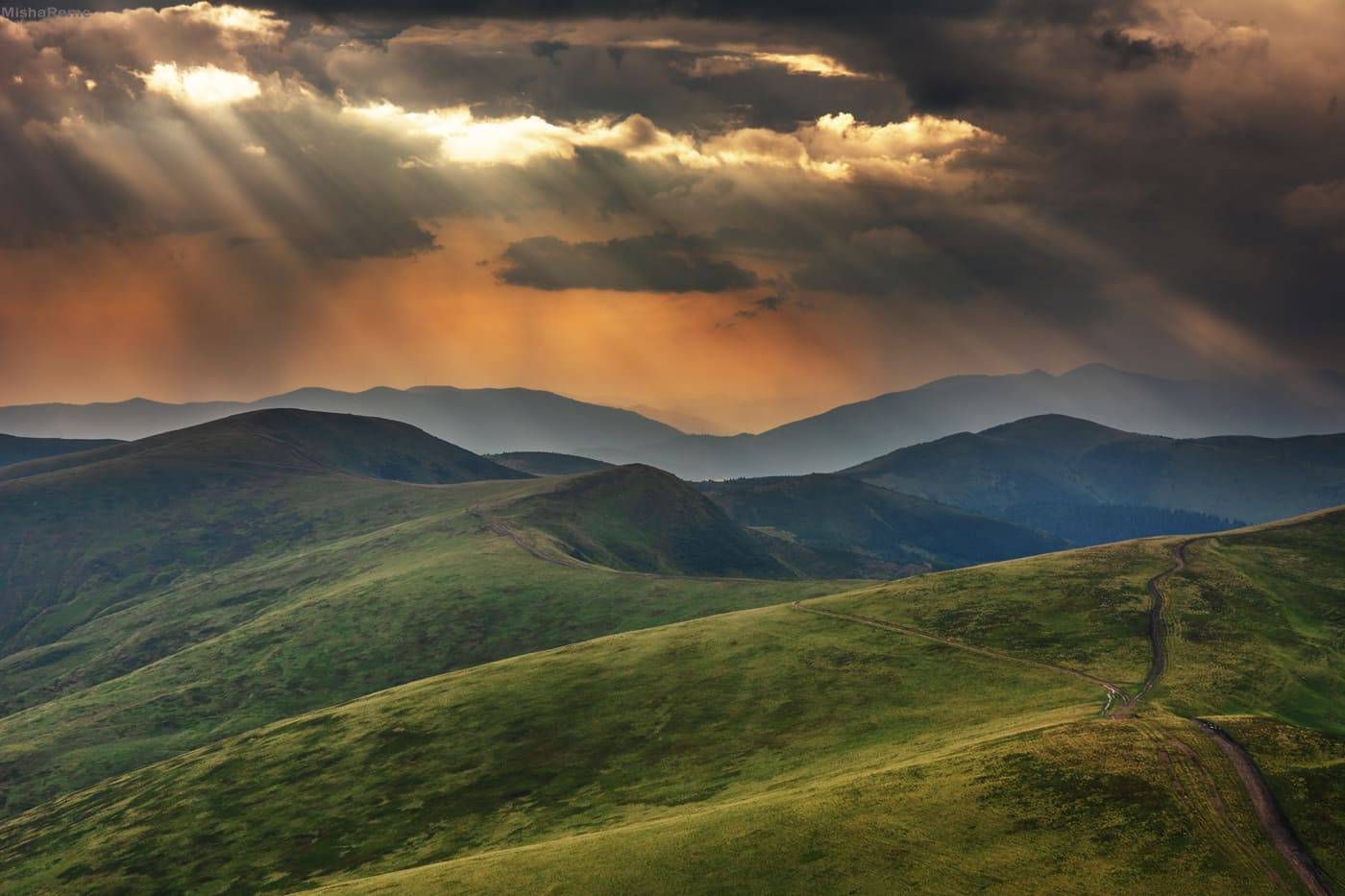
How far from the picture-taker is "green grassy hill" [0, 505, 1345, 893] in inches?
2485

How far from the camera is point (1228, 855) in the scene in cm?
5769

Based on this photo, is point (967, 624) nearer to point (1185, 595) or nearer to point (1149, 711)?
point (1185, 595)

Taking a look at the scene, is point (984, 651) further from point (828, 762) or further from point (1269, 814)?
point (1269, 814)

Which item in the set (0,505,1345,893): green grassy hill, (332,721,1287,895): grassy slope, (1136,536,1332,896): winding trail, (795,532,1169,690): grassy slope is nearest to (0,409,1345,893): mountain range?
(332,721,1287,895): grassy slope

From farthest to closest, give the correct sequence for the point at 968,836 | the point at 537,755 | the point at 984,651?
the point at 984,651 → the point at 537,755 → the point at 968,836

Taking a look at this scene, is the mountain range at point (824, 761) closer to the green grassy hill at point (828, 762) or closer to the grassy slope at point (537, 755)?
the green grassy hill at point (828, 762)

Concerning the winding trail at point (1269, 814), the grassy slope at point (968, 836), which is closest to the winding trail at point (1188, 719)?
the winding trail at point (1269, 814)

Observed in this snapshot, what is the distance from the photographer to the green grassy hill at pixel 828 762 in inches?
2485

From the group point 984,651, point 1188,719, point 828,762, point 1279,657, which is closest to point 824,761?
point 828,762

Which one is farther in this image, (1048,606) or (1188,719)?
(1048,606)

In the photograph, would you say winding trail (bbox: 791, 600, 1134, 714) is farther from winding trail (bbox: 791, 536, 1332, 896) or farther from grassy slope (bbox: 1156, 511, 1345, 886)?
grassy slope (bbox: 1156, 511, 1345, 886)

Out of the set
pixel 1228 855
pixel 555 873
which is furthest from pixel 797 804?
pixel 1228 855

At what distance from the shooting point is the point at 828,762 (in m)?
96.5

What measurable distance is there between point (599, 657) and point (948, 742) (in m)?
80.6
